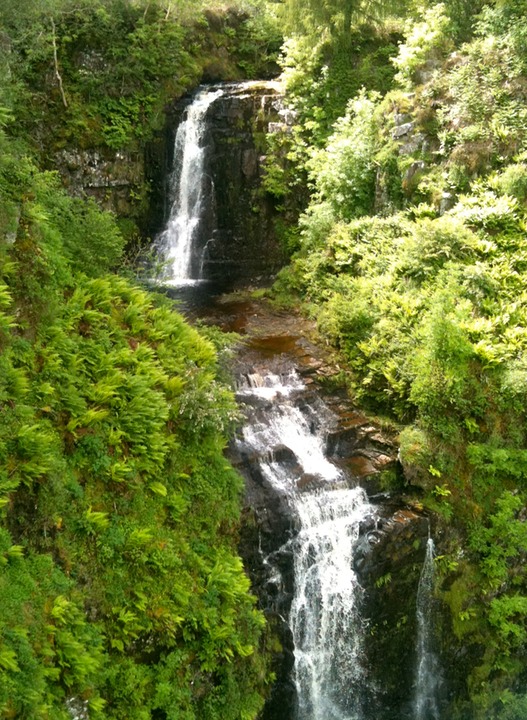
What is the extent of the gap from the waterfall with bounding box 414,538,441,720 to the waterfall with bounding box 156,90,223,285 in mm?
12945

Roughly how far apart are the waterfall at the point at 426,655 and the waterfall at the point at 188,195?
42.5ft

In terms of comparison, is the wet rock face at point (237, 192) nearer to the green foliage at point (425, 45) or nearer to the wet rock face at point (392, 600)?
the green foliage at point (425, 45)

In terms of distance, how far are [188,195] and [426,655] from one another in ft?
53.1

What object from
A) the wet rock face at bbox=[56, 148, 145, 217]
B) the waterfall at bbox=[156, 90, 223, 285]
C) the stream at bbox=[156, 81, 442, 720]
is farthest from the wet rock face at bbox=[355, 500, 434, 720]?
the wet rock face at bbox=[56, 148, 145, 217]

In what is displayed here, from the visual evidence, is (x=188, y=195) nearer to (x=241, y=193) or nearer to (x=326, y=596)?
(x=241, y=193)

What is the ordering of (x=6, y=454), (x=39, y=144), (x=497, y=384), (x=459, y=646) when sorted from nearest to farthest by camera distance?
(x=6, y=454), (x=459, y=646), (x=497, y=384), (x=39, y=144)

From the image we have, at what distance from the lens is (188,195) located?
20516mm

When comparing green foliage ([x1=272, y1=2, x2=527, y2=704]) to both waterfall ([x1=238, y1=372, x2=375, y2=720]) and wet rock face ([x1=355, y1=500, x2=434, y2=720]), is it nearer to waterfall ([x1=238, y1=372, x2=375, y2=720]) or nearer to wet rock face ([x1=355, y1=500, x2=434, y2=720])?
wet rock face ([x1=355, y1=500, x2=434, y2=720])

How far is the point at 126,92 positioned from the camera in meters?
20.6

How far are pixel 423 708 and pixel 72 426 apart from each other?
892 centimetres

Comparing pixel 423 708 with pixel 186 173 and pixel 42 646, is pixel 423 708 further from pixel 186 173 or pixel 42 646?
pixel 186 173

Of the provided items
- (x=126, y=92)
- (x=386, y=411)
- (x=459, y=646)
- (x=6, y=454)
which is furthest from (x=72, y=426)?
(x=126, y=92)

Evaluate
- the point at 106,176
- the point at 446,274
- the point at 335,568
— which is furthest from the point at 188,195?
the point at 335,568

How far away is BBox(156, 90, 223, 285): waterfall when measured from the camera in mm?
20438
